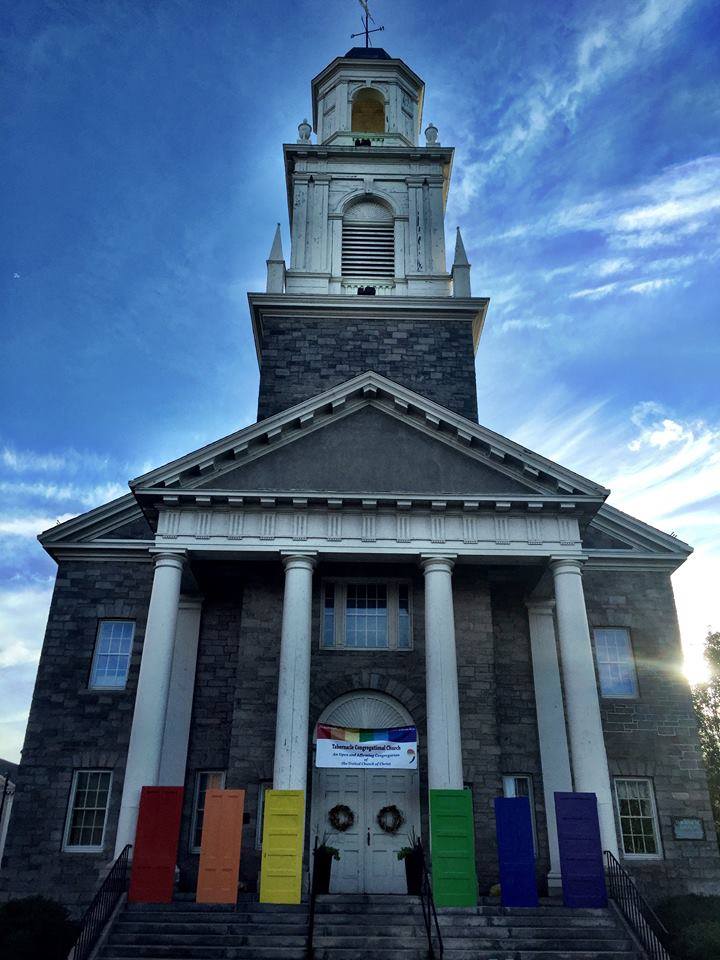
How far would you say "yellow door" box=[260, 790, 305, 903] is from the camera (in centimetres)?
1398

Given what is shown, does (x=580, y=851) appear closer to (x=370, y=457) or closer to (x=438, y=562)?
(x=438, y=562)

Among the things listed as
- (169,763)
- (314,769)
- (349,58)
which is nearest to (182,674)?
(169,763)

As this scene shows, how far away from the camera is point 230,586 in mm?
19812

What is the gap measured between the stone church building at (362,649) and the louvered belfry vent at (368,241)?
879cm

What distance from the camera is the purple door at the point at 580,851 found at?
13.8 m

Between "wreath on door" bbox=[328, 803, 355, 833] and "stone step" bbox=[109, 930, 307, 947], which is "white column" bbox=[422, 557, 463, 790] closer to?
"wreath on door" bbox=[328, 803, 355, 833]

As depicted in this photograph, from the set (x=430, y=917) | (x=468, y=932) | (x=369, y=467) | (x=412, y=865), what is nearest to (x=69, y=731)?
(x=412, y=865)

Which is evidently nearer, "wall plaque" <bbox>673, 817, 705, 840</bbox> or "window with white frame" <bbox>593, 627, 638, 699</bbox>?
"wall plaque" <bbox>673, 817, 705, 840</bbox>

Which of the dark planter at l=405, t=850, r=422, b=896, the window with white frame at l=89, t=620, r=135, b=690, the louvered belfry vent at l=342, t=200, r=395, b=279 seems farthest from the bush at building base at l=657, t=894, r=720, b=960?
the louvered belfry vent at l=342, t=200, r=395, b=279

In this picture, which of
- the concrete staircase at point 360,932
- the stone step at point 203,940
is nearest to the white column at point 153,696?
the concrete staircase at point 360,932

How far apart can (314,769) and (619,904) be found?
6672 millimetres

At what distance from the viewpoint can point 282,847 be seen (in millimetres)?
14258

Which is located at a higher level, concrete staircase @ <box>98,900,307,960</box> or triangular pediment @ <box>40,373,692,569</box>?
triangular pediment @ <box>40,373,692,569</box>

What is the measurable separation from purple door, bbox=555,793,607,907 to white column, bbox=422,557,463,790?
1.92 meters
